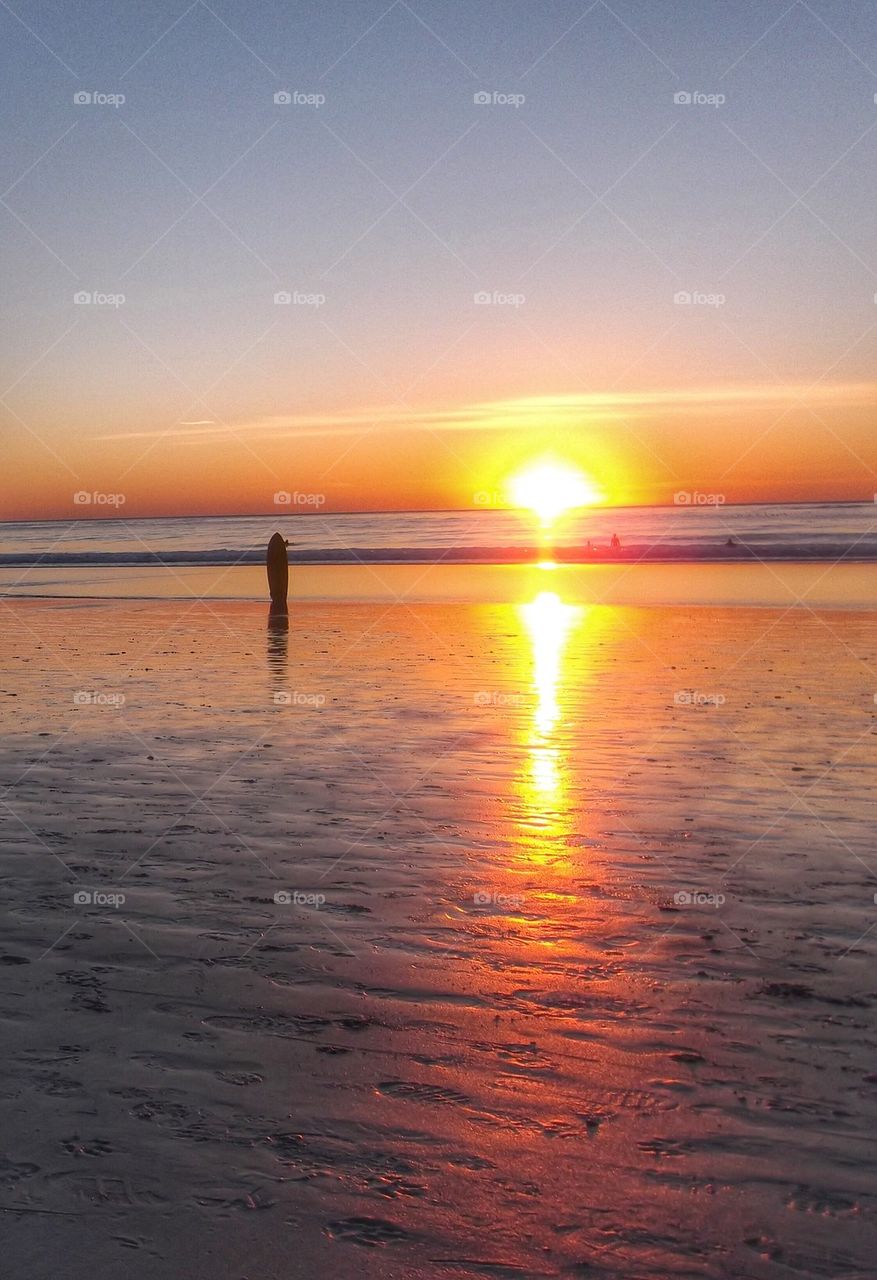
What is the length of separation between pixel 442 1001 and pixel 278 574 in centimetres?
2271

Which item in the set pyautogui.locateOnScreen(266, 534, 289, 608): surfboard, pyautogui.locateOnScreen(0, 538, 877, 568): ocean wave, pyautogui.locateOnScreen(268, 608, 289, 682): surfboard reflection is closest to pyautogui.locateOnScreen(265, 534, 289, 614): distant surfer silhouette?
pyautogui.locateOnScreen(266, 534, 289, 608): surfboard

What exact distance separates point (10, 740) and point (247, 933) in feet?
21.1

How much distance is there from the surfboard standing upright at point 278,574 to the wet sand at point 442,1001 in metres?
15.3

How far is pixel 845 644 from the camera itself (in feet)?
63.0

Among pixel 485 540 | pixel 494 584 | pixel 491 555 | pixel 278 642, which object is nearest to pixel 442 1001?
pixel 278 642

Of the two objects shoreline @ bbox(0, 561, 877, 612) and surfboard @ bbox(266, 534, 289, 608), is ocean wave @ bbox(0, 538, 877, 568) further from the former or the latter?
surfboard @ bbox(266, 534, 289, 608)

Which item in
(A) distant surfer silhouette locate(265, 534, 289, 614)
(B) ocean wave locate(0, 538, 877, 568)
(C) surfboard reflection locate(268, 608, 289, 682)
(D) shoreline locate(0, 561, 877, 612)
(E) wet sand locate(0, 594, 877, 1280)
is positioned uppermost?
(B) ocean wave locate(0, 538, 877, 568)

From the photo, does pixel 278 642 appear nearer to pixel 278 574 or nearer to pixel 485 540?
pixel 278 574

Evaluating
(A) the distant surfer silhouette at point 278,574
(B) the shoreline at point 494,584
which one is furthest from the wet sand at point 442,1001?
(B) the shoreline at point 494,584

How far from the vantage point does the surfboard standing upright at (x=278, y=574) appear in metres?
27.4

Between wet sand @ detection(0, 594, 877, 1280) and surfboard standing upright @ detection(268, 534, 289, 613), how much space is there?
15.3 m

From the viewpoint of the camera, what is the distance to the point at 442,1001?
526 cm

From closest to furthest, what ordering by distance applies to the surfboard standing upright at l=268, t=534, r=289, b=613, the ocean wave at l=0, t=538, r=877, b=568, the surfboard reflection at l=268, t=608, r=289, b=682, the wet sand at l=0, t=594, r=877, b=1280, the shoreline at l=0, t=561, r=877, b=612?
the wet sand at l=0, t=594, r=877, b=1280 → the surfboard reflection at l=268, t=608, r=289, b=682 → the surfboard standing upright at l=268, t=534, r=289, b=613 → the shoreline at l=0, t=561, r=877, b=612 → the ocean wave at l=0, t=538, r=877, b=568

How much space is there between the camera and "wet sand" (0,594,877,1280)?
3625 mm
